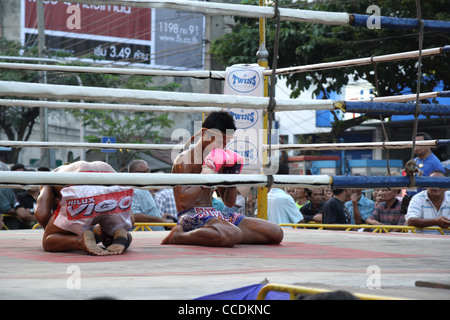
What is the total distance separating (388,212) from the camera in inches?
276

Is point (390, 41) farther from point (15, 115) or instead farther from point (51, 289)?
point (15, 115)

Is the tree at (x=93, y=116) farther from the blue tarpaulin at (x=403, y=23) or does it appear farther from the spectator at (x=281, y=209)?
the blue tarpaulin at (x=403, y=23)

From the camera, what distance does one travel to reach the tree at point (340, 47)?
462 inches

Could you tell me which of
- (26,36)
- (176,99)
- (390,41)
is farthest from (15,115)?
(176,99)

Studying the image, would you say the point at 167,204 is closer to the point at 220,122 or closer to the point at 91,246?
the point at 220,122

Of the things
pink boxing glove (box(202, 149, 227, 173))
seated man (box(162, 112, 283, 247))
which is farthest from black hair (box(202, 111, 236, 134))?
pink boxing glove (box(202, 149, 227, 173))

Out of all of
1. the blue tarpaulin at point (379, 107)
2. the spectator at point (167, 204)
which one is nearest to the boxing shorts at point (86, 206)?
the blue tarpaulin at point (379, 107)

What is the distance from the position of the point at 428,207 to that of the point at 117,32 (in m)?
18.9

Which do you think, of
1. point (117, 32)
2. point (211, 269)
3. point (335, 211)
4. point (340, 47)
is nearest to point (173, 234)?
point (211, 269)

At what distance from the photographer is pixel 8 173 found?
2.17m

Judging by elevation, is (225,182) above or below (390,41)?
below

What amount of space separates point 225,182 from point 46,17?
21.2 m

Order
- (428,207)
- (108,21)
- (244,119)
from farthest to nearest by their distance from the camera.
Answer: (108,21) < (428,207) < (244,119)

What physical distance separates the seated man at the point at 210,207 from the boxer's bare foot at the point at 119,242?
1.59 feet
